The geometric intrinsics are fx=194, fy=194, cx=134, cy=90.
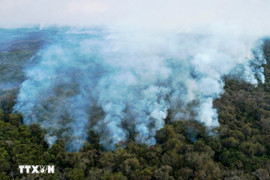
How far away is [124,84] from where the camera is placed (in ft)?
219

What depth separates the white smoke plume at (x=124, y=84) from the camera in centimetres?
5191

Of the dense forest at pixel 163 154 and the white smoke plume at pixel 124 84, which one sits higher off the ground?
the white smoke plume at pixel 124 84

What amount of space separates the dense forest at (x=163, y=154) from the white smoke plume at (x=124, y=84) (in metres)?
3.43

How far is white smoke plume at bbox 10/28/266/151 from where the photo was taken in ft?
170

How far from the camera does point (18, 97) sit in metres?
60.0

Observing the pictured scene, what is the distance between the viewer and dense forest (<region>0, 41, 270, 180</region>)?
36.4m

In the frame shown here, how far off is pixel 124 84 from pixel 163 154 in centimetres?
3065

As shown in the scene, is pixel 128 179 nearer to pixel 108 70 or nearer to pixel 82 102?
pixel 82 102

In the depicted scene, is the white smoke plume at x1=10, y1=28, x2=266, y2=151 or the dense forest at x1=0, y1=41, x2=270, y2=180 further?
the white smoke plume at x1=10, y1=28, x2=266, y2=151

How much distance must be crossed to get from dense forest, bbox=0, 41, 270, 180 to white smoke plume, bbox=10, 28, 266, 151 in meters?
3.43

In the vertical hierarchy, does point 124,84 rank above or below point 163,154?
above

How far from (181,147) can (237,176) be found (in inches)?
479

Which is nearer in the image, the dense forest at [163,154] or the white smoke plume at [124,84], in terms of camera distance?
the dense forest at [163,154]

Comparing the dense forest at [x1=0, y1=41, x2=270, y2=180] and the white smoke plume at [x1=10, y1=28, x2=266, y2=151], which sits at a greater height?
the white smoke plume at [x1=10, y1=28, x2=266, y2=151]
